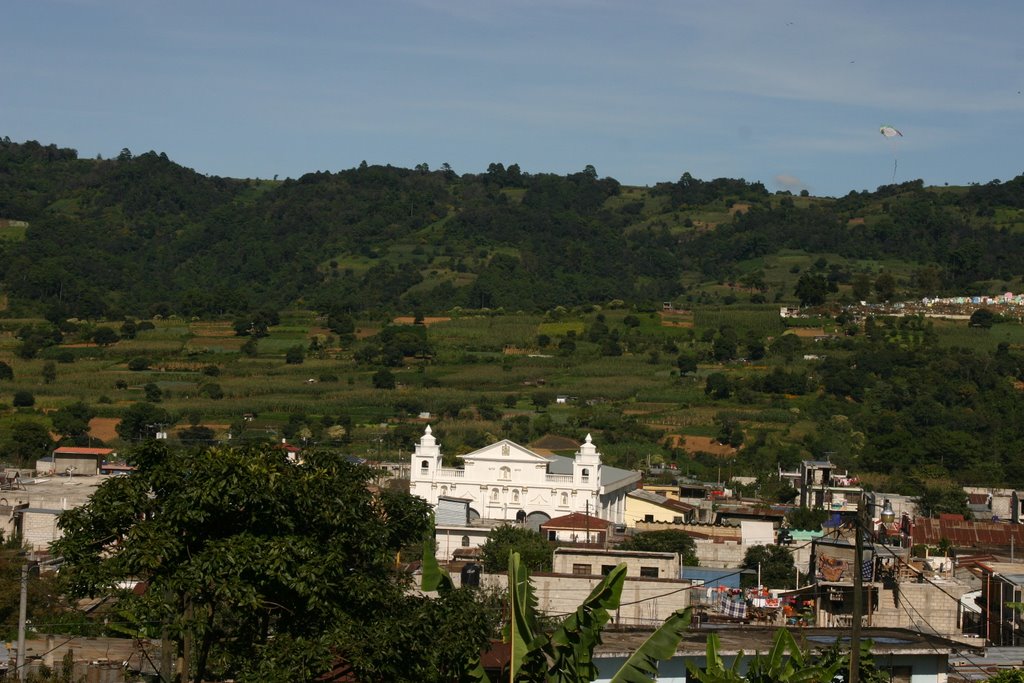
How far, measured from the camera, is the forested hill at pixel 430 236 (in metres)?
132

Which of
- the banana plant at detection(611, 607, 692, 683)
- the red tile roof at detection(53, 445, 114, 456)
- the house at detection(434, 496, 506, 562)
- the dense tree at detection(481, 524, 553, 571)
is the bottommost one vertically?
the house at detection(434, 496, 506, 562)

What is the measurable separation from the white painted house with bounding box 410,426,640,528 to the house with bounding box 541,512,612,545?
17.4 feet

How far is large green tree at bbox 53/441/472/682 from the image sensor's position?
15.2 meters

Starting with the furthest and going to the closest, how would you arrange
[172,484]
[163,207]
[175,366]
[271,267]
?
[163,207] < [271,267] < [175,366] < [172,484]

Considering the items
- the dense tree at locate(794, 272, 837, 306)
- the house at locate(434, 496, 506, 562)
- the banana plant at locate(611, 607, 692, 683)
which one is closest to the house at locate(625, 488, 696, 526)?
the house at locate(434, 496, 506, 562)

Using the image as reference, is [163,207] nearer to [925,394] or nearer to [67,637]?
[925,394]

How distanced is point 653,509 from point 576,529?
9057 mm

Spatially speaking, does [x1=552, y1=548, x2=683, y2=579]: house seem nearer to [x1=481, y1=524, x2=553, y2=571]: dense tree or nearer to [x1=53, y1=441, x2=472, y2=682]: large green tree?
[x1=481, y1=524, x2=553, y2=571]: dense tree

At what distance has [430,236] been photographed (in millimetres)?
159250

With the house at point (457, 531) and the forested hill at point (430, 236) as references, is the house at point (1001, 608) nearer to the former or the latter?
the house at point (457, 531)

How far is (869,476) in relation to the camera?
6475 centimetres

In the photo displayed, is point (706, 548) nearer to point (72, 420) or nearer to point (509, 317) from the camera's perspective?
point (72, 420)

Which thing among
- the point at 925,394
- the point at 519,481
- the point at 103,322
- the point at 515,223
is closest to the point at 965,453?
the point at 925,394

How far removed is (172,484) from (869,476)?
52133mm
